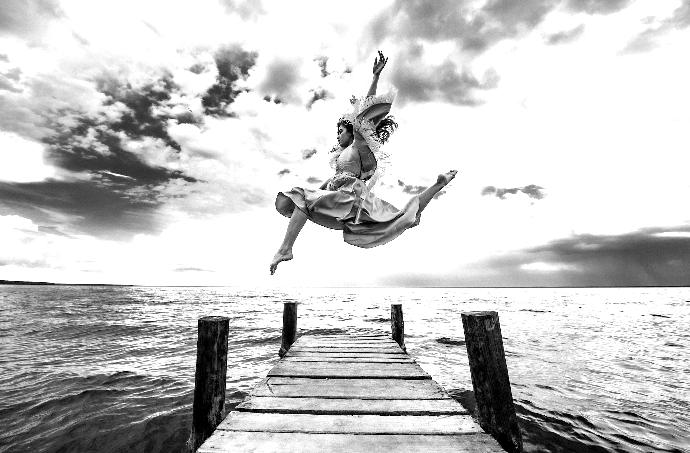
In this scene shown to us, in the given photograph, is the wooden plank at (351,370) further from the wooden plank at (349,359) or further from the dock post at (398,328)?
the dock post at (398,328)

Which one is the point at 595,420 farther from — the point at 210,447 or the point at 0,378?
the point at 0,378

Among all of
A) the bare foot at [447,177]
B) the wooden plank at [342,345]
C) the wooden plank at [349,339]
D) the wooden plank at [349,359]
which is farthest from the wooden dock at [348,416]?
the wooden plank at [349,339]

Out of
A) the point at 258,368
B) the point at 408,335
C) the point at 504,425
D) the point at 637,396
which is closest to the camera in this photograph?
the point at 504,425

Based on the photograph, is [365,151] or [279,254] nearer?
[279,254]

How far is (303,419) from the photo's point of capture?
303cm

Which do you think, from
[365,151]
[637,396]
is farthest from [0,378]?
[637,396]

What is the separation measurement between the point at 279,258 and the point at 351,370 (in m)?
2.15

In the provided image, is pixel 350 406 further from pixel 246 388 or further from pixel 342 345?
pixel 246 388

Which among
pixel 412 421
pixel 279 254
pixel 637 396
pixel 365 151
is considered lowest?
pixel 637 396

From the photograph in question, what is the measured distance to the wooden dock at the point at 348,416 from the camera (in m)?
2.51

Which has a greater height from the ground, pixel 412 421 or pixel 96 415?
pixel 412 421

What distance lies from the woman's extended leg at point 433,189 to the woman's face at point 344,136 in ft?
3.94

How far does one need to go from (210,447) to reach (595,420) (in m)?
7.33

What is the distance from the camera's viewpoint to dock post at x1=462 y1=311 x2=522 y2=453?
138 inches
